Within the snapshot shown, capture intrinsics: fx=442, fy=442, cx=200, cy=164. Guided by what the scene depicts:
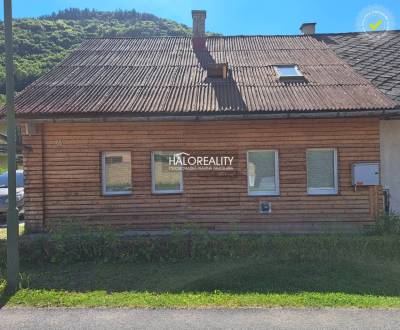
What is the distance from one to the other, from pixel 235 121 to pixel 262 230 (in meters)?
2.72

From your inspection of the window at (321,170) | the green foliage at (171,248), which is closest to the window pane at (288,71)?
the window at (321,170)

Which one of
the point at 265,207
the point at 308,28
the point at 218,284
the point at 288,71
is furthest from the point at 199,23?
the point at 218,284

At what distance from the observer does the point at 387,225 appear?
987 centimetres

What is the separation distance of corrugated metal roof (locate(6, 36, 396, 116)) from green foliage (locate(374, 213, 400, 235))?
2.51 m

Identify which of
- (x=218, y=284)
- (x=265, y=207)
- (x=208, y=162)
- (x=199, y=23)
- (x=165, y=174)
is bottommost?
(x=218, y=284)

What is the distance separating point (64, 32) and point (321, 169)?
4518 centimetres

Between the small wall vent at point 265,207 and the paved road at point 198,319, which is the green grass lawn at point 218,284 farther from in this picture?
the small wall vent at point 265,207

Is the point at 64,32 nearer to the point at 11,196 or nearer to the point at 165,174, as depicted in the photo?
the point at 165,174

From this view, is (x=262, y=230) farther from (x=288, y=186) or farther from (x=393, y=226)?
(x=393, y=226)

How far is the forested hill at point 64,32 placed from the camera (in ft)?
129

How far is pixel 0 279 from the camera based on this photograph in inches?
275

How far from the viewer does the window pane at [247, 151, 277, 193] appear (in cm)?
1095

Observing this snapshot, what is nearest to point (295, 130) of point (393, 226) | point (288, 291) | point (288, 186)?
point (288, 186)

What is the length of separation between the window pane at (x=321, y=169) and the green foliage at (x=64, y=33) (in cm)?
2861
